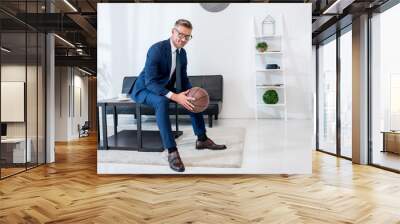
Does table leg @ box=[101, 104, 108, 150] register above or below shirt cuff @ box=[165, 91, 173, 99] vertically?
below

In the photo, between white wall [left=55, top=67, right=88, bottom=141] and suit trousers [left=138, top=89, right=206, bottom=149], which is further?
white wall [left=55, top=67, right=88, bottom=141]

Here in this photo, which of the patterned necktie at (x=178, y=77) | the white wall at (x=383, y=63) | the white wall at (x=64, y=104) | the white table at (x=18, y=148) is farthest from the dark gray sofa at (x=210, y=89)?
the white wall at (x=64, y=104)

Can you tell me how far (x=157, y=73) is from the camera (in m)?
4.88

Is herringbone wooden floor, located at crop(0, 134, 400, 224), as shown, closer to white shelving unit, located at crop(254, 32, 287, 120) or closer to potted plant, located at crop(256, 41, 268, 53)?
white shelving unit, located at crop(254, 32, 287, 120)

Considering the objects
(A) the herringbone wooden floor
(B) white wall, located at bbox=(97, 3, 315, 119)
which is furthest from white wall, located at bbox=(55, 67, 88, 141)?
(B) white wall, located at bbox=(97, 3, 315, 119)

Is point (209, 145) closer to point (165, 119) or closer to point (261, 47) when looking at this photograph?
point (165, 119)

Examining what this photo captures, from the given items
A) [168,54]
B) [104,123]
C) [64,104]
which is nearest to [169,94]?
[168,54]

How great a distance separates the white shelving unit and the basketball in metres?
0.76

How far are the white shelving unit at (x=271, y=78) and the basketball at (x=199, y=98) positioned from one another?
2.51ft

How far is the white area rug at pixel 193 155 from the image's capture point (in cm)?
511

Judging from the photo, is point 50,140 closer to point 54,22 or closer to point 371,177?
point 54,22

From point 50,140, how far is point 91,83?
11.1 metres

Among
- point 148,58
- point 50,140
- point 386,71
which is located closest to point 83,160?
point 50,140

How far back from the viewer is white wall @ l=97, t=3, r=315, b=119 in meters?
5.10
